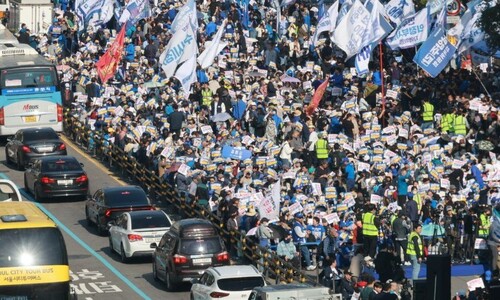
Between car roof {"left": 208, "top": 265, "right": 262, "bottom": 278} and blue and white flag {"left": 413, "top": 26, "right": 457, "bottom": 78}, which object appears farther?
blue and white flag {"left": 413, "top": 26, "right": 457, "bottom": 78}

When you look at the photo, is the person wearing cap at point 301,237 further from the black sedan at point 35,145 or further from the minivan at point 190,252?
the black sedan at point 35,145

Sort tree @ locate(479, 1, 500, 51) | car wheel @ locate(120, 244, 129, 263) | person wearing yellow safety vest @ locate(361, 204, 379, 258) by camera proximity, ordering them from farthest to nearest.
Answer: tree @ locate(479, 1, 500, 51) → car wheel @ locate(120, 244, 129, 263) → person wearing yellow safety vest @ locate(361, 204, 379, 258)

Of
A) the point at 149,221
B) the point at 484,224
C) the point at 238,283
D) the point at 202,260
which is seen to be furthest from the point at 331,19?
the point at 238,283

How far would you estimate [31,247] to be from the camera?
27.7 meters

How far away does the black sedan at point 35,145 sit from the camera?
51.2m

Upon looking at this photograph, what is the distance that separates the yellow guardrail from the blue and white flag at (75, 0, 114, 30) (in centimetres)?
534

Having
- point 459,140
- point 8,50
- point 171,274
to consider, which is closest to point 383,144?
point 459,140

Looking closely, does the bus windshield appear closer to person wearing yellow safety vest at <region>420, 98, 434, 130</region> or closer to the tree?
person wearing yellow safety vest at <region>420, 98, 434, 130</region>

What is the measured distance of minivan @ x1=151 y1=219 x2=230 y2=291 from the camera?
37719 millimetres

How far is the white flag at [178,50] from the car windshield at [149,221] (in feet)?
33.2

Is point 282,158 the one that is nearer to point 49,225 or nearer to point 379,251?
point 379,251

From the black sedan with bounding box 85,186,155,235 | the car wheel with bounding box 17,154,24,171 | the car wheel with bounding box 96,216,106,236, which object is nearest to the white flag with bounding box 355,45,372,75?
the black sedan with bounding box 85,186,155,235

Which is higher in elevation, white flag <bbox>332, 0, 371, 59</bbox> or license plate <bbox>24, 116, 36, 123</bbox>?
white flag <bbox>332, 0, 371, 59</bbox>

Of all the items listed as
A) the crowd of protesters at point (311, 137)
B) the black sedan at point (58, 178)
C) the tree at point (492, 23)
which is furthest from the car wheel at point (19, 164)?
the tree at point (492, 23)
